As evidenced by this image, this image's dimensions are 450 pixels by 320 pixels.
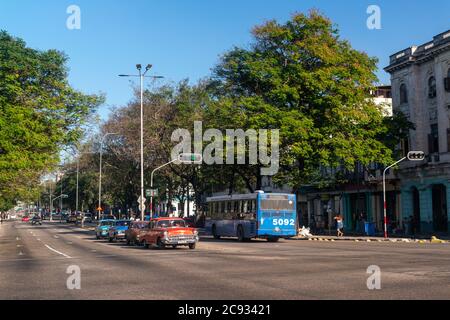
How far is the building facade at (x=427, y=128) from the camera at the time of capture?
4272 cm

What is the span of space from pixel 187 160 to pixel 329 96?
39.0 feet

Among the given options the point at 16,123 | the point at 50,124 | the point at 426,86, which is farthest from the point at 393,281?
the point at 426,86

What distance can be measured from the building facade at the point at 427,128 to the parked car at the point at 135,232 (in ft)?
76.1

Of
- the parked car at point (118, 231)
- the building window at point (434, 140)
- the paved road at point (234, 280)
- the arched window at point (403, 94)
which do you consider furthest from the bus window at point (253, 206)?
the arched window at point (403, 94)

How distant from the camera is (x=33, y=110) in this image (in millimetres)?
40031

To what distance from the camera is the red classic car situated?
27.8 m

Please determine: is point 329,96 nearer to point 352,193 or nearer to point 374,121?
point 374,121

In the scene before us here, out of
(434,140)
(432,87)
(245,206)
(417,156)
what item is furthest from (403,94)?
(245,206)

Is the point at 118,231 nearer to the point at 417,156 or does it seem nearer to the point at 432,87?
the point at 417,156

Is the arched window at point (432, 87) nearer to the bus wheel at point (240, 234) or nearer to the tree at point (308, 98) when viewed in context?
the tree at point (308, 98)

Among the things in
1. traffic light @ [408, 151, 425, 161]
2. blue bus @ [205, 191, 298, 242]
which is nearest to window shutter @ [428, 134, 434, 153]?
traffic light @ [408, 151, 425, 161]

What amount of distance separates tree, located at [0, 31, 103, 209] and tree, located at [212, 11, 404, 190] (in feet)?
38.2

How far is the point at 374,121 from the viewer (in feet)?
146

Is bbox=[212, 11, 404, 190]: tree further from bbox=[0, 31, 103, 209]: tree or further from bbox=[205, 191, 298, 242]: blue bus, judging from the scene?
bbox=[0, 31, 103, 209]: tree
